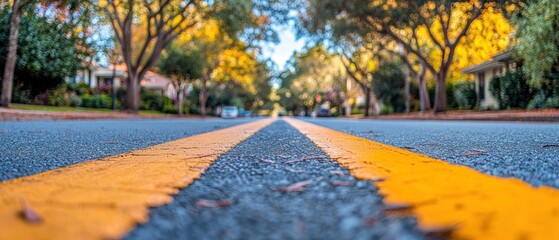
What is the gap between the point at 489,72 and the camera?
89.5 feet

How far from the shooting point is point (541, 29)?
14.7 metres

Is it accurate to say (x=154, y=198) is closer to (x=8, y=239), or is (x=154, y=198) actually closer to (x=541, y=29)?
(x=8, y=239)

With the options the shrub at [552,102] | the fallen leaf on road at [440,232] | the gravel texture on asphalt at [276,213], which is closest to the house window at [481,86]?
the shrub at [552,102]

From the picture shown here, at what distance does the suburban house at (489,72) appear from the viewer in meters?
23.5

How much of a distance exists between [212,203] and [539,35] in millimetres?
17127

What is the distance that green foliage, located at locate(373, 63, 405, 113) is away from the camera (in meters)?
33.6

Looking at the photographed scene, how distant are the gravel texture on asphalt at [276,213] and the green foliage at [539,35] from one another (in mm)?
16267

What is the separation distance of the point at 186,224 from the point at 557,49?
1801 centimetres

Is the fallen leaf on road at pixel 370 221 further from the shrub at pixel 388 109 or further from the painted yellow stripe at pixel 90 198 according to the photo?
the shrub at pixel 388 109

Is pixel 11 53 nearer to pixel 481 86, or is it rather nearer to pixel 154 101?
pixel 154 101

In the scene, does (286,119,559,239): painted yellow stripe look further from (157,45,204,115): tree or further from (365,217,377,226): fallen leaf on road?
(157,45,204,115): tree

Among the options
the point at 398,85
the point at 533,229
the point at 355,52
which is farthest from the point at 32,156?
the point at 398,85

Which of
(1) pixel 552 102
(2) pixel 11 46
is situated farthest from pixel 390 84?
(2) pixel 11 46

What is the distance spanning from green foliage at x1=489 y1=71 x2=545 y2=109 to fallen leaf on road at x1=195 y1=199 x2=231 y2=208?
2268 cm
